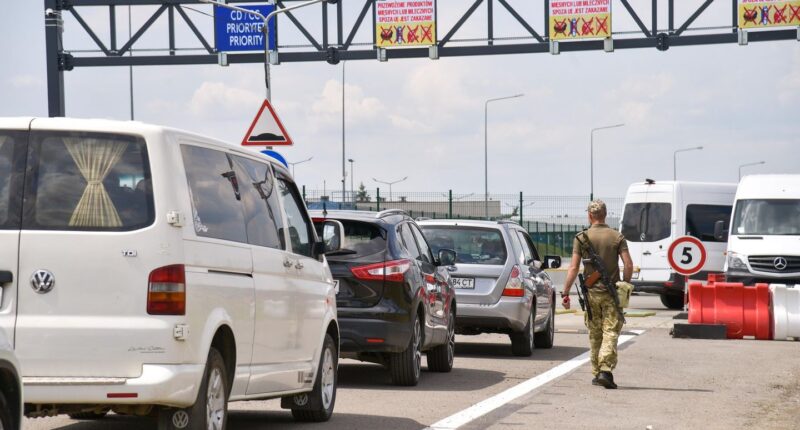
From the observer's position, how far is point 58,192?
7992mm

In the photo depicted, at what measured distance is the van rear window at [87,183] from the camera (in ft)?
26.1

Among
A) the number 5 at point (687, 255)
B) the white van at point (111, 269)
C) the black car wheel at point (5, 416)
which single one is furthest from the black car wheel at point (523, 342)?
the black car wheel at point (5, 416)

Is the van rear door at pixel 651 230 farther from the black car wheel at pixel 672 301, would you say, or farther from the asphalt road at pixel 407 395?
the asphalt road at pixel 407 395

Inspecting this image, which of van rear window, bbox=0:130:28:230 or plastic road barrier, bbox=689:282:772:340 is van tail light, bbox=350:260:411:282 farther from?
plastic road barrier, bbox=689:282:772:340

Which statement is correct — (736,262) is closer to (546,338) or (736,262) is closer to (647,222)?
(647,222)

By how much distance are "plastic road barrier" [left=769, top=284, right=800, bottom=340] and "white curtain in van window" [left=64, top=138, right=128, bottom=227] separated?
594 inches

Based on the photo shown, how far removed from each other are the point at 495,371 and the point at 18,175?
29.4 ft

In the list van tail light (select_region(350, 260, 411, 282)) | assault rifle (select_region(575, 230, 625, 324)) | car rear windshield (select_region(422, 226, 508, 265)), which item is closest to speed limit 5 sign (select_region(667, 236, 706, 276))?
car rear windshield (select_region(422, 226, 508, 265))

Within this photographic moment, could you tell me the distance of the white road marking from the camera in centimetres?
1109

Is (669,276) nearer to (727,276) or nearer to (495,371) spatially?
(727,276)

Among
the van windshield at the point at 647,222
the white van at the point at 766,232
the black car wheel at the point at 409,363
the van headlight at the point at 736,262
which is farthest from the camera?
the van windshield at the point at 647,222

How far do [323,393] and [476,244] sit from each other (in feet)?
24.4

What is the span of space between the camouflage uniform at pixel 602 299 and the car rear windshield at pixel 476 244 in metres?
3.48

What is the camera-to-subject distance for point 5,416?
20.5 feet
